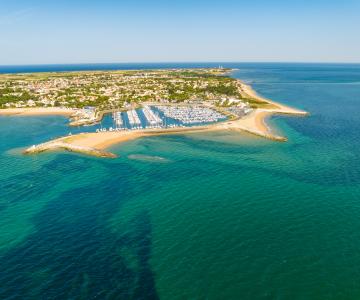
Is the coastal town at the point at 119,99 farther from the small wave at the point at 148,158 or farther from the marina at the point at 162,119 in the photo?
the small wave at the point at 148,158

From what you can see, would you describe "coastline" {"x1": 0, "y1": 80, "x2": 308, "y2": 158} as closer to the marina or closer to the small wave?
the small wave

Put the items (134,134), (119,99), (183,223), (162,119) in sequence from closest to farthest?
1. (183,223)
2. (134,134)
3. (162,119)
4. (119,99)

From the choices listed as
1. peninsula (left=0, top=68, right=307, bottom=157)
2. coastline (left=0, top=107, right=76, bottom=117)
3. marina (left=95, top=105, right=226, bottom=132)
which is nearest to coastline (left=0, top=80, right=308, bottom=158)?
peninsula (left=0, top=68, right=307, bottom=157)

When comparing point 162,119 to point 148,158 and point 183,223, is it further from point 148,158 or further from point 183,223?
point 183,223

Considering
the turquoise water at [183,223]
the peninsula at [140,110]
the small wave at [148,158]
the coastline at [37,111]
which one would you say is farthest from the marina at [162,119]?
the small wave at [148,158]

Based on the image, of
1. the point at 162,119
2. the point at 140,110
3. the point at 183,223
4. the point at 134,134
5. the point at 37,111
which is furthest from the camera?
the point at 37,111

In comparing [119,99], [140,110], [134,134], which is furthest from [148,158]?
[119,99]

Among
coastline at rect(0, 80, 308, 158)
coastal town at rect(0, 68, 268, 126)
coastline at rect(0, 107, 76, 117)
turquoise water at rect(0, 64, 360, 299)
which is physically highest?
coastal town at rect(0, 68, 268, 126)

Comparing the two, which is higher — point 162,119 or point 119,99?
point 119,99

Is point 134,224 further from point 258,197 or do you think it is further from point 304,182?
point 304,182
